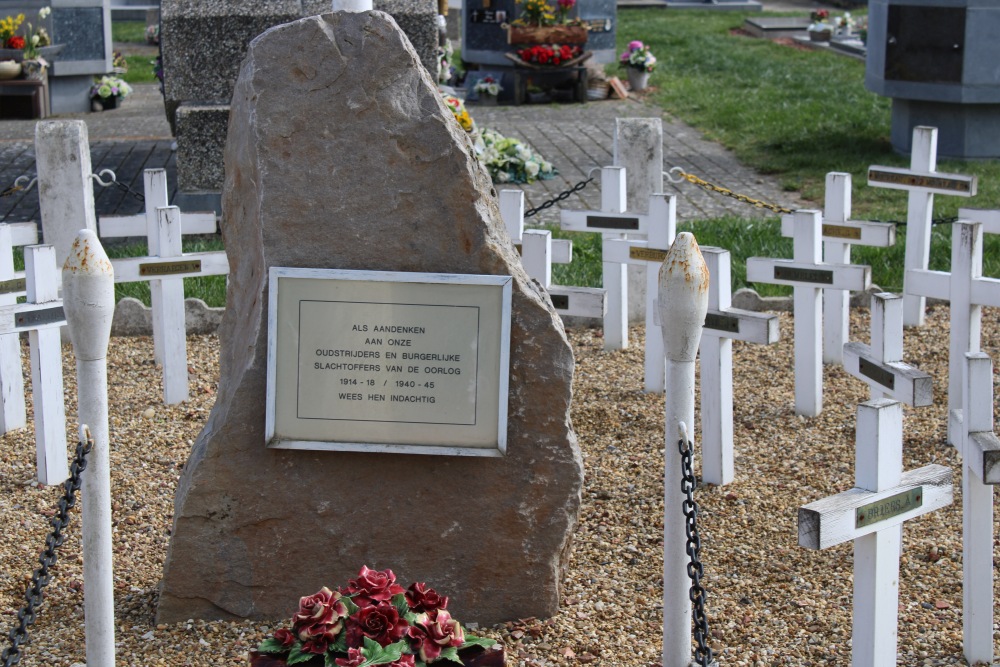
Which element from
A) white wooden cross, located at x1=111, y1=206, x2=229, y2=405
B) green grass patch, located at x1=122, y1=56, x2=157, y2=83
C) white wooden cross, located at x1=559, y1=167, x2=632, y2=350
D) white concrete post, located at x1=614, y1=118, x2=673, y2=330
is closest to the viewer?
white wooden cross, located at x1=111, y1=206, x2=229, y2=405

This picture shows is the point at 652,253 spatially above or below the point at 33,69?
below

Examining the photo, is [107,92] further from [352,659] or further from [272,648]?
[352,659]

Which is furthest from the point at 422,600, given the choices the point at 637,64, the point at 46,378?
the point at 637,64

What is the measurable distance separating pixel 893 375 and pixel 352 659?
1.93 m

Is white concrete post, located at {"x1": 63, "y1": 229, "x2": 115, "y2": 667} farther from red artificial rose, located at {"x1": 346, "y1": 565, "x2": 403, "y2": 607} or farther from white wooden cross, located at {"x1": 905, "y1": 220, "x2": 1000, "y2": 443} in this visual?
white wooden cross, located at {"x1": 905, "y1": 220, "x2": 1000, "y2": 443}

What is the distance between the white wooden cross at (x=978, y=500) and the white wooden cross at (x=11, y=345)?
366cm

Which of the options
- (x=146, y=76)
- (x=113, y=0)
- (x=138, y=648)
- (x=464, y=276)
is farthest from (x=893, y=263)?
(x=113, y=0)

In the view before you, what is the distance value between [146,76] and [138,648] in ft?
55.6

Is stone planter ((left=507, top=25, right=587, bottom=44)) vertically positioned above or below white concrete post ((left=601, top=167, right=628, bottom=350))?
above

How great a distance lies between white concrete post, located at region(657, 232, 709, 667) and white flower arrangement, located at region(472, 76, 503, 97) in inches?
515

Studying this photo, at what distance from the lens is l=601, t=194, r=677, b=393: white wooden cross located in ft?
19.6

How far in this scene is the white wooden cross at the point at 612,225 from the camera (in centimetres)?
649

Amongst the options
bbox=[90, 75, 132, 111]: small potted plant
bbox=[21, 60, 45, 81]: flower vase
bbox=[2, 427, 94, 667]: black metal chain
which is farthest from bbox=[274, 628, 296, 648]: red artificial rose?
bbox=[90, 75, 132, 111]: small potted plant

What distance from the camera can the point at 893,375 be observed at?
3.97m
